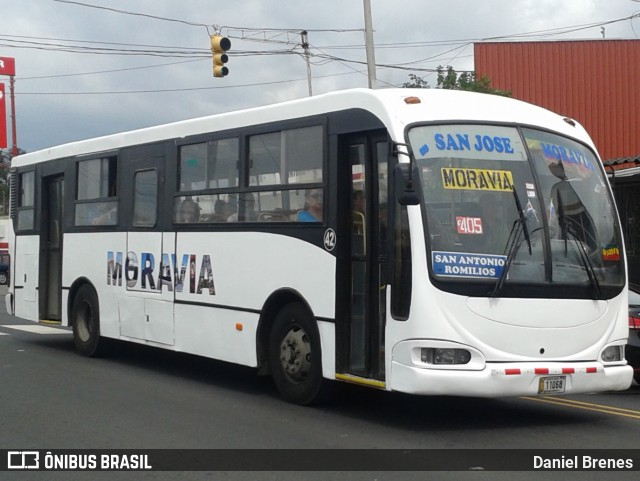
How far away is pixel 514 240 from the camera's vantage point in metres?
8.55

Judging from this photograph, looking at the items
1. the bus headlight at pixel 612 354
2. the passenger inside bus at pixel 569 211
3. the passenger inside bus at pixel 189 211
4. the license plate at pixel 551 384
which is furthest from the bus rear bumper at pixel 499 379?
the passenger inside bus at pixel 189 211

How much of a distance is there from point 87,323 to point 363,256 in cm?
653

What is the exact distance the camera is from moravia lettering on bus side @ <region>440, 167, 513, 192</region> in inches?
337

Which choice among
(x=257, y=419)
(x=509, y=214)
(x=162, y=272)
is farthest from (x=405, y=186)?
(x=162, y=272)

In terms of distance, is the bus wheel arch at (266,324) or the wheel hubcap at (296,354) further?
the bus wheel arch at (266,324)

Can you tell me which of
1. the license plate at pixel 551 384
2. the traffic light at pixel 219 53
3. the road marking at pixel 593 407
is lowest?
the road marking at pixel 593 407

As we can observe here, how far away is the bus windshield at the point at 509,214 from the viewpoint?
8.45 meters

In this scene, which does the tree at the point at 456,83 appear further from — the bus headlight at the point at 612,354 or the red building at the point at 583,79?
the bus headlight at the point at 612,354

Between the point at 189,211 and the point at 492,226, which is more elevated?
the point at 189,211

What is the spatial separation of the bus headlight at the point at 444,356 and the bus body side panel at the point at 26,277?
29.8ft

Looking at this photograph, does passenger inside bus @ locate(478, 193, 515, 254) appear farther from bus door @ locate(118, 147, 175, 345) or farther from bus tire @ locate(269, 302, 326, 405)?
bus door @ locate(118, 147, 175, 345)

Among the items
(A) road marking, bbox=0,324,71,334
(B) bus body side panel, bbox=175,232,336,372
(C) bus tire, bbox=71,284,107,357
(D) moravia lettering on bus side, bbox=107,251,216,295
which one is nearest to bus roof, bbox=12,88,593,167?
(B) bus body side panel, bbox=175,232,336,372

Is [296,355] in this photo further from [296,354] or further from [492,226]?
[492,226]

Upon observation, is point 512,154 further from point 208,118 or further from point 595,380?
point 208,118
